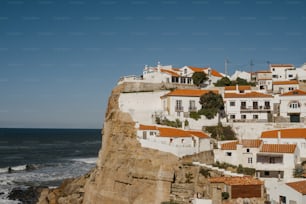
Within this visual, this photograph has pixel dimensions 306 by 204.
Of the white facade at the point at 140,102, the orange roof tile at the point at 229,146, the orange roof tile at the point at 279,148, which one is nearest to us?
the orange roof tile at the point at 279,148

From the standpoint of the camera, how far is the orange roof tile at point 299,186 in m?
28.4

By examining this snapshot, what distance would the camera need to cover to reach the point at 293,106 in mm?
46531

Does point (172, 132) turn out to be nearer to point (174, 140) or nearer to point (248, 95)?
point (174, 140)

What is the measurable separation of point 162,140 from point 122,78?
63.4 ft

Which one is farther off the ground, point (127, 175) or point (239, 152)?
point (239, 152)

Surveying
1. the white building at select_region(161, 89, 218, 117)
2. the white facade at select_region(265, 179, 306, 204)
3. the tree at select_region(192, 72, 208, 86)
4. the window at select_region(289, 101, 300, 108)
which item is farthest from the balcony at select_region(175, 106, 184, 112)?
the white facade at select_region(265, 179, 306, 204)

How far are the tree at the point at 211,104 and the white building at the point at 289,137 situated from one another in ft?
24.9

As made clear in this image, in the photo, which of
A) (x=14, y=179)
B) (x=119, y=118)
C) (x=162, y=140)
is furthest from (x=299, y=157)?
(x=14, y=179)

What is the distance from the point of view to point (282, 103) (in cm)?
4703

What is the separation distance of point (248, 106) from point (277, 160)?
43.3 ft

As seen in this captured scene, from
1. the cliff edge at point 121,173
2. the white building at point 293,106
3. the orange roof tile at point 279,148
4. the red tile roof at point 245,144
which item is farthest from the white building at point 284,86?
the orange roof tile at point 279,148

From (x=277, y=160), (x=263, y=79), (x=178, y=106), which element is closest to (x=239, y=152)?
(x=277, y=160)

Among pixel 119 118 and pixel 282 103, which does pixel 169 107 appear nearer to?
pixel 119 118

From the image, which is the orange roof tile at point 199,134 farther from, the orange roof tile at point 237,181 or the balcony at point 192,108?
the orange roof tile at point 237,181
